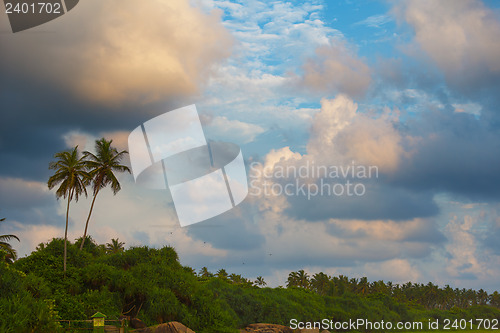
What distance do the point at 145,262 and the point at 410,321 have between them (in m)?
64.8

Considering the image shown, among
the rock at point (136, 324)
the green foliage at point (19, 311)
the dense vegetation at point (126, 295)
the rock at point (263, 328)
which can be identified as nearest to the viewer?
the green foliage at point (19, 311)

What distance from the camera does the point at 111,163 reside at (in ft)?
212

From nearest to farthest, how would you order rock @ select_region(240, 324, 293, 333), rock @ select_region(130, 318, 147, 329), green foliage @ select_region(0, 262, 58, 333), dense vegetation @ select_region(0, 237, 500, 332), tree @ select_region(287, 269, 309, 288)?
green foliage @ select_region(0, 262, 58, 333)
dense vegetation @ select_region(0, 237, 500, 332)
rock @ select_region(130, 318, 147, 329)
rock @ select_region(240, 324, 293, 333)
tree @ select_region(287, 269, 309, 288)

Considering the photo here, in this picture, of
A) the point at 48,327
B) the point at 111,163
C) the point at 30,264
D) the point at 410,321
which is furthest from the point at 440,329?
the point at 48,327

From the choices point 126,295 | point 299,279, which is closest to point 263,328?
point 126,295

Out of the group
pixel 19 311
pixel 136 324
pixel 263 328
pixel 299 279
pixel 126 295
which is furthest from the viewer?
pixel 299 279

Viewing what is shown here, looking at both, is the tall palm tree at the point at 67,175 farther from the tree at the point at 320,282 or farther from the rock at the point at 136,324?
the tree at the point at 320,282

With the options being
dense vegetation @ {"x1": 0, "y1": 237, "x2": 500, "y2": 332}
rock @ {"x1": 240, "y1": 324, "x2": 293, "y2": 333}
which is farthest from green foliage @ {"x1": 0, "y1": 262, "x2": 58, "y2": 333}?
rock @ {"x1": 240, "y1": 324, "x2": 293, "y2": 333}

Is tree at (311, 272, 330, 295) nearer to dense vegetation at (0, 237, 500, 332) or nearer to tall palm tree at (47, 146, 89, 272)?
dense vegetation at (0, 237, 500, 332)

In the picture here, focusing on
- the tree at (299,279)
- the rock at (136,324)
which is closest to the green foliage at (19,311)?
the rock at (136,324)

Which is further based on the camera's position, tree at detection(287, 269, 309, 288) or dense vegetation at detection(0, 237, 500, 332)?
tree at detection(287, 269, 309, 288)

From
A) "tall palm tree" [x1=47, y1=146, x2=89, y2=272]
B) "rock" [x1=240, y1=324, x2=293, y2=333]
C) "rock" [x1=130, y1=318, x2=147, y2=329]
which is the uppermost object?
"tall palm tree" [x1=47, y1=146, x2=89, y2=272]

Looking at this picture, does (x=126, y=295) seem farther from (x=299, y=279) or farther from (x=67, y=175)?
(x=299, y=279)

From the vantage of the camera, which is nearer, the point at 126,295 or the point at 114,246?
the point at 126,295
